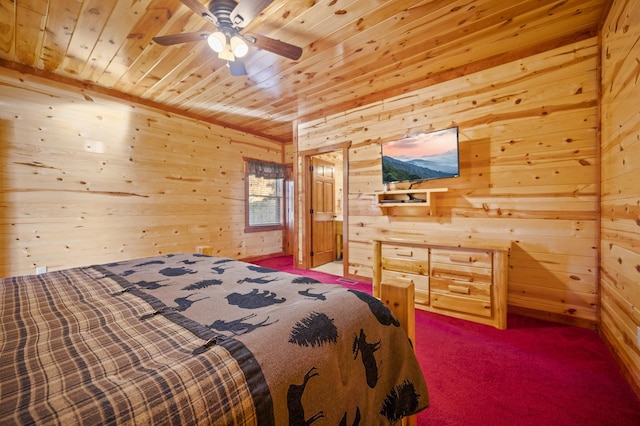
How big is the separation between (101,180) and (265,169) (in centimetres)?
263

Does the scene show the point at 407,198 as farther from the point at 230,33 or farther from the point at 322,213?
the point at 230,33

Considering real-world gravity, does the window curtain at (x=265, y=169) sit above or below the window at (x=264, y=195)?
above

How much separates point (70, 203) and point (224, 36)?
9.54 ft

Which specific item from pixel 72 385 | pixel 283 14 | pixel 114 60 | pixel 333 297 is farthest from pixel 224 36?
pixel 72 385

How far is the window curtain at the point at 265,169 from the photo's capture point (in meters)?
5.06

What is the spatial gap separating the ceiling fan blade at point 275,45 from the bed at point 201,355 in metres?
1.81

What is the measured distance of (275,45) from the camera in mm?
2061

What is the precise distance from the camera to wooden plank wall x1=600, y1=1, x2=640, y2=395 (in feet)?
5.18

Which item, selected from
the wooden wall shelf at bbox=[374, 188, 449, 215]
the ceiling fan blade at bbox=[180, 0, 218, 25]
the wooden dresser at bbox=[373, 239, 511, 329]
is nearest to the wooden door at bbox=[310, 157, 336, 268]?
the wooden wall shelf at bbox=[374, 188, 449, 215]

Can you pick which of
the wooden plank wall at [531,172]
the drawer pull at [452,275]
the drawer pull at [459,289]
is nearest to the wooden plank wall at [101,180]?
the wooden plank wall at [531,172]

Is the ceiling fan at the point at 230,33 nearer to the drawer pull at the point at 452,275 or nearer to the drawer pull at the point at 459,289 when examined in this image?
the drawer pull at the point at 452,275

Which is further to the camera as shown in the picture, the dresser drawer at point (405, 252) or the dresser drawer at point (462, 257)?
the dresser drawer at point (405, 252)

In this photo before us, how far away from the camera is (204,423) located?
531 millimetres

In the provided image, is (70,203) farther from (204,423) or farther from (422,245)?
(422,245)
